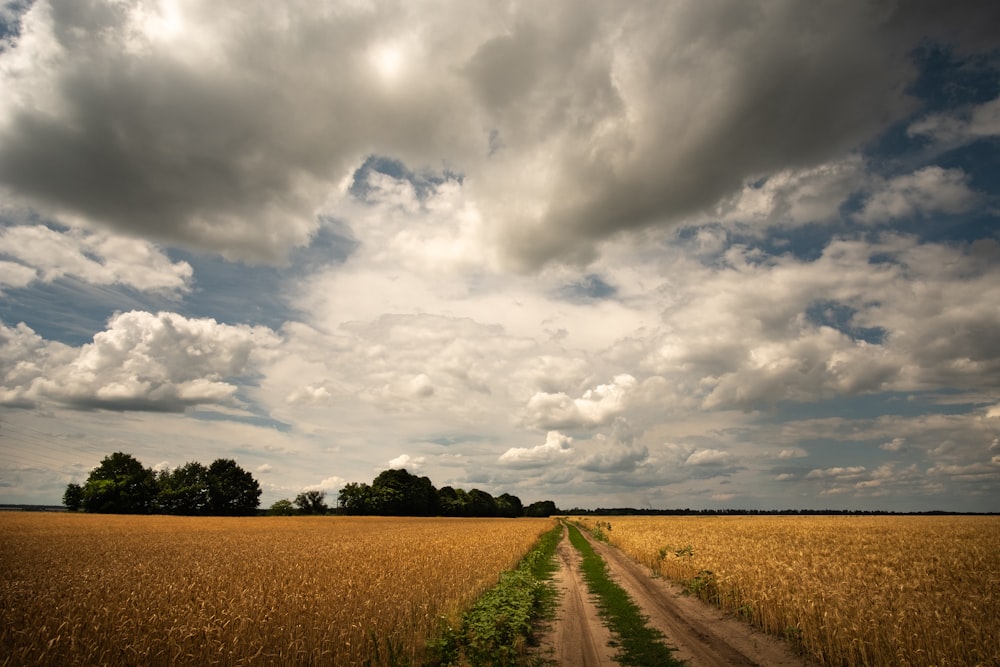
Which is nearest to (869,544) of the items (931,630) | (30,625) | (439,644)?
(931,630)

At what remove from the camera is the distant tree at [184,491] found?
93.7m

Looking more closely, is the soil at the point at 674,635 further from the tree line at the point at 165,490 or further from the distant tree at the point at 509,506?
the distant tree at the point at 509,506

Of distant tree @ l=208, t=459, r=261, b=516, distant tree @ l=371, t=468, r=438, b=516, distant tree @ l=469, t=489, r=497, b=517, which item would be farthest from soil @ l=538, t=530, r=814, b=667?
distant tree @ l=469, t=489, r=497, b=517

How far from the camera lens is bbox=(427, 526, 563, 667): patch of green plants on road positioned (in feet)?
31.5

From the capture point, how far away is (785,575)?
14.2 m

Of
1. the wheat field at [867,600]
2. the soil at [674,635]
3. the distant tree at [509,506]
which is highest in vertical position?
the wheat field at [867,600]

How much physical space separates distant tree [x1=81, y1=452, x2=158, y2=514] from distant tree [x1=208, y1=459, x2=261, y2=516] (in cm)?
1060

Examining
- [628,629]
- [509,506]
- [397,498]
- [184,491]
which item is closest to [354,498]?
[397,498]

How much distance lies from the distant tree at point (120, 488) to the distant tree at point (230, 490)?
10.6 metres

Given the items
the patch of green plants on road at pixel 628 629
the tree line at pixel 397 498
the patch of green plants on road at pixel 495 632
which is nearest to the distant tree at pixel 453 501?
the tree line at pixel 397 498

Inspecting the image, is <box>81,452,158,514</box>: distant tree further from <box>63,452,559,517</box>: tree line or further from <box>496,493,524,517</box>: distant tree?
<box>496,493,524,517</box>: distant tree

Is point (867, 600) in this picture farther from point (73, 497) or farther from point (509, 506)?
point (509, 506)

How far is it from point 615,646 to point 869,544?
906 inches

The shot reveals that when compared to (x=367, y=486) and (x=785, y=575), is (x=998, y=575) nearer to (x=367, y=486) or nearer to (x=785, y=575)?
(x=785, y=575)
